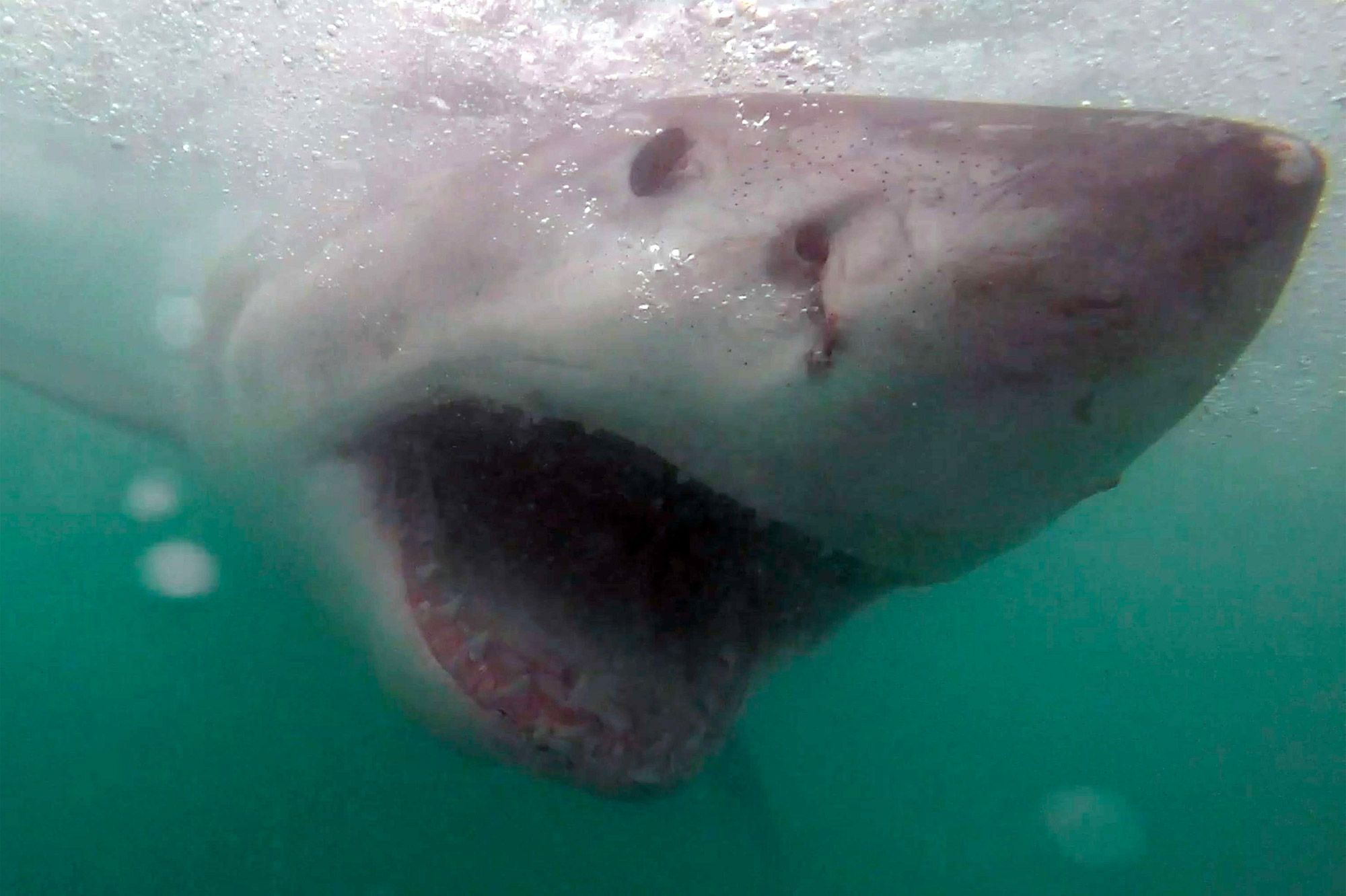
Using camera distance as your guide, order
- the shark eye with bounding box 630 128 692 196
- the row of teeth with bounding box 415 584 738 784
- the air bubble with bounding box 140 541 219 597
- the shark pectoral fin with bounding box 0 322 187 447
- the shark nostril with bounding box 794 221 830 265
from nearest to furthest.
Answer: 1. the shark nostril with bounding box 794 221 830 265
2. the shark eye with bounding box 630 128 692 196
3. the row of teeth with bounding box 415 584 738 784
4. the shark pectoral fin with bounding box 0 322 187 447
5. the air bubble with bounding box 140 541 219 597

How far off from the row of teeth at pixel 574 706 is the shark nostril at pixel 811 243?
41.5 inches

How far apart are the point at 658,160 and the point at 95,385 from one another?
310 centimetres

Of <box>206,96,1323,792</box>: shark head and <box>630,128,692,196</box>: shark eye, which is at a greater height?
<box>630,128,692,196</box>: shark eye

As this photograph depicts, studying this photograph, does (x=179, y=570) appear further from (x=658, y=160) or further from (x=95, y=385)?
(x=658, y=160)

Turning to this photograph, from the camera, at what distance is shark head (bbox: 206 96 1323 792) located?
130 cm

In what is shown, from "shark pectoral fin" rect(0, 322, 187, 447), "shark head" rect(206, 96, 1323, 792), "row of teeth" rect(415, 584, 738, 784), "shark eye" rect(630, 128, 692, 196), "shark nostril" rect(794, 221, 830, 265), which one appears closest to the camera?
"shark head" rect(206, 96, 1323, 792)

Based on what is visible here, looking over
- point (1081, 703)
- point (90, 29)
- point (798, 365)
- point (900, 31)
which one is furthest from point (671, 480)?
point (1081, 703)

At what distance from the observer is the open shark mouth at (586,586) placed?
1951 mm

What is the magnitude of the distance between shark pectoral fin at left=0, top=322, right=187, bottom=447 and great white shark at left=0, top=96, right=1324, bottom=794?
0.86m

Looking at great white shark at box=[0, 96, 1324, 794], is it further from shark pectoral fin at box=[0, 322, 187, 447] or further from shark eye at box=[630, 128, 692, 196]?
shark pectoral fin at box=[0, 322, 187, 447]

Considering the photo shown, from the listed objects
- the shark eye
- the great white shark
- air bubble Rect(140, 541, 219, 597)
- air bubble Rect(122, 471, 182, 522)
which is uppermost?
the shark eye

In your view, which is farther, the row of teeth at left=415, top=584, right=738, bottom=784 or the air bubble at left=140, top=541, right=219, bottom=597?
the air bubble at left=140, top=541, right=219, bottom=597

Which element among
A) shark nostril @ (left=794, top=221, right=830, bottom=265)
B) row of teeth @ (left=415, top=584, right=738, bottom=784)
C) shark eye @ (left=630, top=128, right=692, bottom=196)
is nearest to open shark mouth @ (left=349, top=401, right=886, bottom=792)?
row of teeth @ (left=415, top=584, right=738, bottom=784)

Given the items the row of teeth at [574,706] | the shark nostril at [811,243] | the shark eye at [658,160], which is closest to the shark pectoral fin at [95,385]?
the row of teeth at [574,706]
